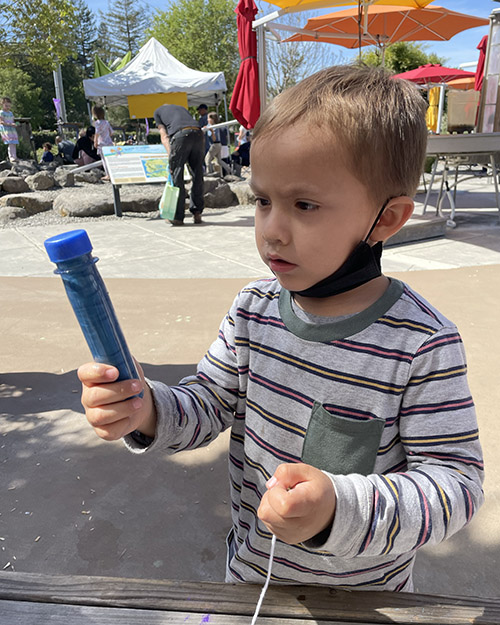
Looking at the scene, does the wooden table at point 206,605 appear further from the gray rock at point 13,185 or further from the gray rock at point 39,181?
the gray rock at point 39,181

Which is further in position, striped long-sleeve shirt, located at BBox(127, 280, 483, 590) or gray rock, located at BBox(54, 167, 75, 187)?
gray rock, located at BBox(54, 167, 75, 187)

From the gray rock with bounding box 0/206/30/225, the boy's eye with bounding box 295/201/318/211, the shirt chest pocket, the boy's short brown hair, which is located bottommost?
the gray rock with bounding box 0/206/30/225

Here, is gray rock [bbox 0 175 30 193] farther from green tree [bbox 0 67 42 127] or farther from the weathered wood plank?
green tree [bbox 0 67 42 127]

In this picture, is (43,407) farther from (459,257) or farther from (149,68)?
(149,68)

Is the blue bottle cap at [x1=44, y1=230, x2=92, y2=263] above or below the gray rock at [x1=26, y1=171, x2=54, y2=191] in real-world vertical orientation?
above

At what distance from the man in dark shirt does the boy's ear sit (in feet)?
23.3

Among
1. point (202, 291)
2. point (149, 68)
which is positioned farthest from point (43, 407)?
point (149, 68)

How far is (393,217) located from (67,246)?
664 millimetres

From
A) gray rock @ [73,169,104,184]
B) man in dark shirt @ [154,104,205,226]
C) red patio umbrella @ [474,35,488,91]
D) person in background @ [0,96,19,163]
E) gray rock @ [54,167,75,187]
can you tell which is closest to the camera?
man in dark shirt @ [154,104,205,226]

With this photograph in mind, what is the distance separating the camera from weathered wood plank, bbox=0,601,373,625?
33.0 inches

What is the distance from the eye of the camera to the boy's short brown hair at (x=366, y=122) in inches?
37.5

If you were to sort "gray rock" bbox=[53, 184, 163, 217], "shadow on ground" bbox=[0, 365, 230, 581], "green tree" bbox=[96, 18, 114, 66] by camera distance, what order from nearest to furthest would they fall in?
"shadow on ground" bbox=[0, 365, 230, 581]
"gray rock" bbox=[53, 184, 163, 217]
"green tree" bbox=[96, 18, 114, 66]

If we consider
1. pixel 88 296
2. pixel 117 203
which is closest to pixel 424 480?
pixel 88 296

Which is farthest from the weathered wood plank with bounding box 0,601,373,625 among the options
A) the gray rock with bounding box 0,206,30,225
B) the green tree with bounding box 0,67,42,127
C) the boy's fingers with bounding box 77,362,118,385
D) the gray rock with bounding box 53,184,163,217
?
the green tree with bounding box 0,67,42,127
